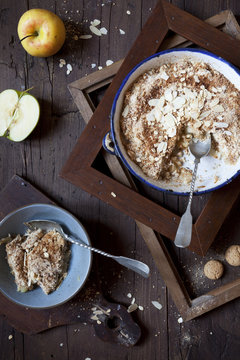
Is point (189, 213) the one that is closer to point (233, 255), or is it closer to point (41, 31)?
point (233, 255)

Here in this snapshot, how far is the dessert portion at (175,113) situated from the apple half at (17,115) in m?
0.29

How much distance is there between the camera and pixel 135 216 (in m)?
1.17

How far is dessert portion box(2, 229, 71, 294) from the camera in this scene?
3.91 ft

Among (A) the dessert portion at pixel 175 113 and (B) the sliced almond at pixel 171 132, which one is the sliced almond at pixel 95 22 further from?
(B) the sliced almond at pixel 171 132

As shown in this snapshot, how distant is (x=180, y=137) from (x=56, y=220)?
457mm

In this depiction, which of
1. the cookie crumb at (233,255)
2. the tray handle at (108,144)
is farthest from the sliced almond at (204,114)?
the cookie crumb at (233,255)

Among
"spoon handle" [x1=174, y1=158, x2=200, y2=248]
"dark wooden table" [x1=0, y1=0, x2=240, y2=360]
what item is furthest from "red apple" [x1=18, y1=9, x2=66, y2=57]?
"spoon handle" [x1=174, y1=158, x2=200, y2=248]

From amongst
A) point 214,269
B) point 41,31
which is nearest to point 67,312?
point 214,269

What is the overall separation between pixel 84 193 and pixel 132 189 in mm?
177

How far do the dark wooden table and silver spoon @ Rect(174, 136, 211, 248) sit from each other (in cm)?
19

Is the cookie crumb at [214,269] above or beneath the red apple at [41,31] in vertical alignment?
beneath

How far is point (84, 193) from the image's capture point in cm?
127

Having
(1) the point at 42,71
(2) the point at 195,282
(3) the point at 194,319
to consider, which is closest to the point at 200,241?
(2) the point at 195,282

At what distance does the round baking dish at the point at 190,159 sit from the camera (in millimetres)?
1094
